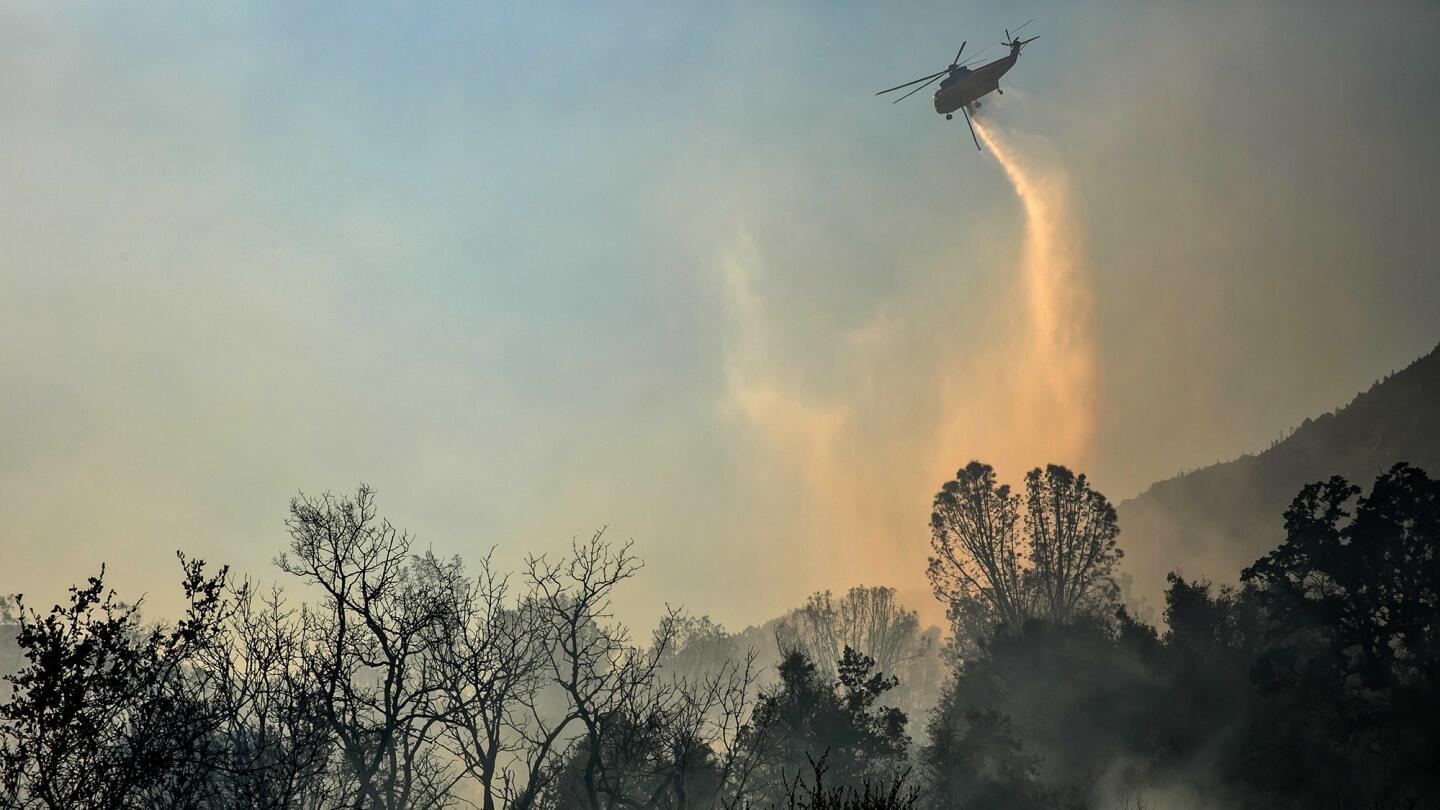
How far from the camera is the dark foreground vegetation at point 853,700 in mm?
9320

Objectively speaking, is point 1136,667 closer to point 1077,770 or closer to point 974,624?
point 1077,770

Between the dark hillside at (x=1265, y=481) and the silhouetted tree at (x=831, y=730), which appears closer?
the silhouetted tree at (x=831, y=730)

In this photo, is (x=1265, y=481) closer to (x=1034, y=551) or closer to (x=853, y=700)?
(x=1034, y=551)

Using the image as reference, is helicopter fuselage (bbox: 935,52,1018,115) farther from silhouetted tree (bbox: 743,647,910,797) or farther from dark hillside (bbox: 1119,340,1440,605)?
dark hillside (bbox: 1119,340,1440,605)

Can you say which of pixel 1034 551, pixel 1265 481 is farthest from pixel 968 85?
pixel 1265 481

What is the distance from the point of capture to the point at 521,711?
83.8m

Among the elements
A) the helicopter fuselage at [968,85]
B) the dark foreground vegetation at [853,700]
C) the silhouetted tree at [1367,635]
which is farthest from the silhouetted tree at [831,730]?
the helicopter fuselage at [968,85]

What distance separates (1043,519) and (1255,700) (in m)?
21.2

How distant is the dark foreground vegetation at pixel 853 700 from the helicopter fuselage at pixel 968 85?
26.6m

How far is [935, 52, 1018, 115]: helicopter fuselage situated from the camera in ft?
163

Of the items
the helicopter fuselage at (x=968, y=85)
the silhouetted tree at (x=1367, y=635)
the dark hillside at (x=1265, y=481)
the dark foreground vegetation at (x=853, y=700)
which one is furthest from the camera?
the dark hillside at (x=1265, y=481)

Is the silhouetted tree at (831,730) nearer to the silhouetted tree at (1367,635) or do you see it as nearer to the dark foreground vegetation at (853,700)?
the dark foreground vegetation at (853,700)

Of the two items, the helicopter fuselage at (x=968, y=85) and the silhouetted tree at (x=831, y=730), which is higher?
the helicopter fuselage at (x=968, y=85)

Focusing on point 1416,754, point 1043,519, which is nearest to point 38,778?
point 1416,754
